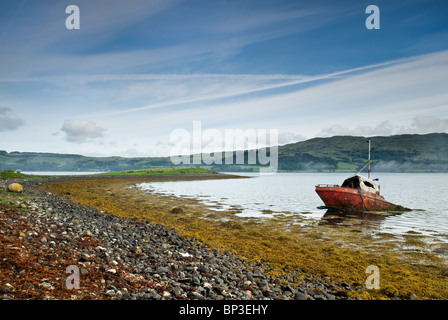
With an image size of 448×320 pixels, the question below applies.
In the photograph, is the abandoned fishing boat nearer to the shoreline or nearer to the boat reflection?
the boat reflection

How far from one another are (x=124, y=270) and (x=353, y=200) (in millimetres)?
35319

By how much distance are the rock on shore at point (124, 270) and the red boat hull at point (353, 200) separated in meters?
27.9

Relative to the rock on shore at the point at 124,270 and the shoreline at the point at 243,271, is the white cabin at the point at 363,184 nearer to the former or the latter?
the shoreline at the point at 243,271

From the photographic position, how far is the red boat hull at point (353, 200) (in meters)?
37.2

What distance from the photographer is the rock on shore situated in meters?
7.44

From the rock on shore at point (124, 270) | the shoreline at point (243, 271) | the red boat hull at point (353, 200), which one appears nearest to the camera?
the rock on shore at point (124, 270)

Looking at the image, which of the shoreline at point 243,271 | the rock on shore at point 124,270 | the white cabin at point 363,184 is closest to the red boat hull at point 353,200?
the white cabin at point 363,184

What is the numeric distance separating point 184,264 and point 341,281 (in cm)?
689

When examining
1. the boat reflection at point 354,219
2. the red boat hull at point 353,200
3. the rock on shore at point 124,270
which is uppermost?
the rock on shore at point 124,270

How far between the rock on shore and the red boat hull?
1099 inches

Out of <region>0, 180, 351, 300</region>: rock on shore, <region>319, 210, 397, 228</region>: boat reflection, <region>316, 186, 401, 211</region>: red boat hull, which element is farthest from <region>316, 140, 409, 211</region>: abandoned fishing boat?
<region>0, 180, 351, 300</region>: rock on shore

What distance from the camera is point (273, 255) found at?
15227mm

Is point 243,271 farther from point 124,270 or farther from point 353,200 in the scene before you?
point 353,200
